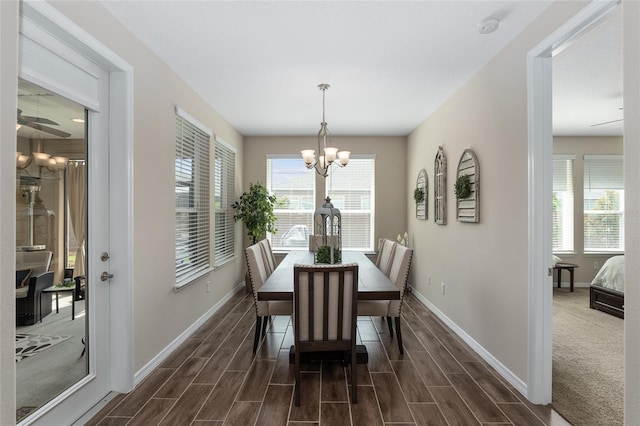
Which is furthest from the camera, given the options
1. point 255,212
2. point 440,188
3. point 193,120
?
point 255,212

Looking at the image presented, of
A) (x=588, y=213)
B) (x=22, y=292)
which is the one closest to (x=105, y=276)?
(x=22, y=292)

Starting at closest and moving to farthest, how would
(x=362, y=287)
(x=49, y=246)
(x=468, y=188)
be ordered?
(x=49, y=246), (x=362, y=287), (x=468, y=188)

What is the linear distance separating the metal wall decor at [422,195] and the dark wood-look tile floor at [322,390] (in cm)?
190

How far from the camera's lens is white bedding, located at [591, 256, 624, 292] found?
4.11 m

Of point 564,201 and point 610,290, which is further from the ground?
point 564,201

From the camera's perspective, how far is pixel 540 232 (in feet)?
7.32

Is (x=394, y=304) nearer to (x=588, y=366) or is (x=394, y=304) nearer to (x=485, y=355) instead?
(x=485, y=355)

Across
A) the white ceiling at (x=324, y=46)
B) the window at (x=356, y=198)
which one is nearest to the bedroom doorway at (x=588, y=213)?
the white ceiling at (x=324, y=46)

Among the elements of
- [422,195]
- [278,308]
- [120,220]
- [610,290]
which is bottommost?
[610,290]

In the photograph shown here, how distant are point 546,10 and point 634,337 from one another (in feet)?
6.55

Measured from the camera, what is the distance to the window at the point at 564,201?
5770 mm

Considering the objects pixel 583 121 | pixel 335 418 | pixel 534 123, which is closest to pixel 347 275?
pixel 335 418

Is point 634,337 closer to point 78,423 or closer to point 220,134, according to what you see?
point 78,423

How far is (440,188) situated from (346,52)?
2.06m
